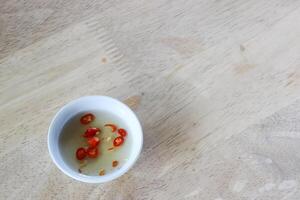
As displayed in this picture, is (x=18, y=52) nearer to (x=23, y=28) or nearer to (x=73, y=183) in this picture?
(x=23, y=28)

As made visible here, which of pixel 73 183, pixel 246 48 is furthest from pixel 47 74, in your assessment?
pixel 246 48

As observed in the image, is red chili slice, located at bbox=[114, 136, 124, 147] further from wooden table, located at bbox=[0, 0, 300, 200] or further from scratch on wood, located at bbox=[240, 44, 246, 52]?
scratch on wood, located at bbox=[240, 44, 246, 52]

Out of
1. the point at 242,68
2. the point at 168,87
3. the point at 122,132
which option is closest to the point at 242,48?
the point at 242,68

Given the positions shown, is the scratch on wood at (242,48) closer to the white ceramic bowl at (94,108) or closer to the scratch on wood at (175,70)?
the scratch on wood at (175,70)

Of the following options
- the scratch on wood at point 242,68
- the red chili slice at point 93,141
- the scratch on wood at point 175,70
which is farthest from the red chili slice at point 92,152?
the scratch on wood at point 242,68

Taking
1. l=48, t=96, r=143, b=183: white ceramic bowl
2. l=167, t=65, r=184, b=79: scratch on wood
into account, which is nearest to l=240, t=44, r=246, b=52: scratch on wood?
l=167, t=65, r=184, b=79: scratch on wood

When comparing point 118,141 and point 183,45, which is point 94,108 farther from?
point 183,45
